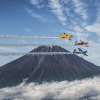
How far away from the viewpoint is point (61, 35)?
135125 millimetres

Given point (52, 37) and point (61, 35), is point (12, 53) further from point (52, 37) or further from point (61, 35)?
point (52, 37)

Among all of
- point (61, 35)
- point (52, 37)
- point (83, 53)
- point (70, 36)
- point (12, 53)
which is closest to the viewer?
point (52, 37)

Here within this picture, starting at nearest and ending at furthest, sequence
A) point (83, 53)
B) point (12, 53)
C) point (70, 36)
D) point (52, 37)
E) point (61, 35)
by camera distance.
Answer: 1. point (52, 37)
2. point (70, 36)
3. point (61, 35)
4. point (12, 53)
5. point (83, 53)

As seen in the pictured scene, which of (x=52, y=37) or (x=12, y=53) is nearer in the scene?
(x=52, y=37)

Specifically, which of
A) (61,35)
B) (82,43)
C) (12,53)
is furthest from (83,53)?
(12,53)

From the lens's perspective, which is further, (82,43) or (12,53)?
(12,53)

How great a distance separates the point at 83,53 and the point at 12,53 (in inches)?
3638

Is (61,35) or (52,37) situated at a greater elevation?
(61,35)

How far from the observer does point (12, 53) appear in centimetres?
16975

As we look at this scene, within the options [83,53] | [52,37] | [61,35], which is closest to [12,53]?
[61,35]

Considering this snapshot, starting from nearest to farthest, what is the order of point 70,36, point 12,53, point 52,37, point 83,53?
point 52,37 < point 70,36 < point 12,53 < point 83,53

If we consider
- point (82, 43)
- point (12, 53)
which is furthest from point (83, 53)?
point (12, 53)

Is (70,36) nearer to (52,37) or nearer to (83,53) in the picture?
(52,37)

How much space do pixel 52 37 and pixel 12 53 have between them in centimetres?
7850
